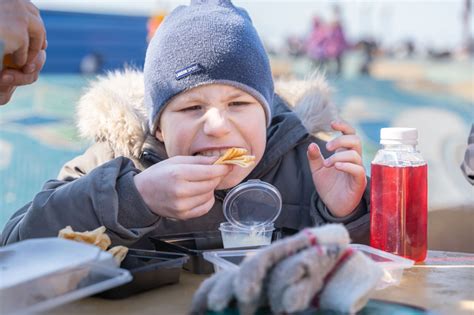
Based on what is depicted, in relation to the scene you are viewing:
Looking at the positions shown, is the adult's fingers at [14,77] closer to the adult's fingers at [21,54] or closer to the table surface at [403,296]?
the adult's fingers at [21,54]

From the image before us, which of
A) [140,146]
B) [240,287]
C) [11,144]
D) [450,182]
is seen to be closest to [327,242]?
[240,287]

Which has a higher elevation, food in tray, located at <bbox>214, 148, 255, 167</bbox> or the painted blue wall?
food in tray, located at <bbox>214, 148, 255, 167</bbox>

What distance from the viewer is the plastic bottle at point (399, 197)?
47.8 inches

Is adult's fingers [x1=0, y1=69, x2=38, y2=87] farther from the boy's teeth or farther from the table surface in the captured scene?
the table surface

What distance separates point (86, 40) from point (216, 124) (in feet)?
33.1

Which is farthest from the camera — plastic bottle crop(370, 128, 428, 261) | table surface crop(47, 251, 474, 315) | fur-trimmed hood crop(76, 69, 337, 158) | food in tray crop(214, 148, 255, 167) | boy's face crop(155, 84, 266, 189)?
fur-trimmed hood crop(76, 69, 337, 158)

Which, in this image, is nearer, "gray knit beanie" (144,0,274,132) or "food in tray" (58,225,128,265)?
"food in tray" (58,225,128,265)

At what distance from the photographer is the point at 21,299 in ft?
2.75

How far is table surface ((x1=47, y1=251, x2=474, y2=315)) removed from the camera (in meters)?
0.99

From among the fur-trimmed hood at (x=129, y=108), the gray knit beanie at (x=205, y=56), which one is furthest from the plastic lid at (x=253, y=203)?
the fur-trimmed hood at (x=129, y=108)

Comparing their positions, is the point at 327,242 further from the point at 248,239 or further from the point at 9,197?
the point at 9,197

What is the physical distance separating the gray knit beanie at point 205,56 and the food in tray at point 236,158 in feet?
0.69

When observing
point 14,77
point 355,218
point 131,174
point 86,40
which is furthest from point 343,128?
point 86,40

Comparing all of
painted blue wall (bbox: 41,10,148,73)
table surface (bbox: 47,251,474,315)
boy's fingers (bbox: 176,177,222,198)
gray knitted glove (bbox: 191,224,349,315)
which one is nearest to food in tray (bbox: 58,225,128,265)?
table surface (bbox: 47,251,474,315)
